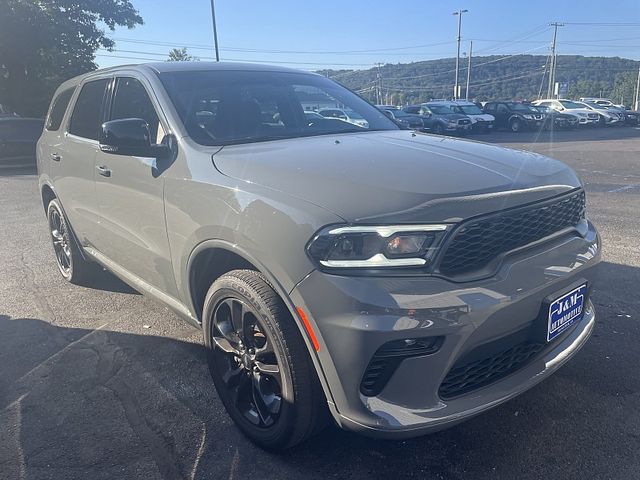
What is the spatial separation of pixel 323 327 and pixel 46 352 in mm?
2558

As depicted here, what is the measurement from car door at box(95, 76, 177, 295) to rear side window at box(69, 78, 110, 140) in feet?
0.81

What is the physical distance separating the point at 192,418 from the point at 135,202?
1321mm

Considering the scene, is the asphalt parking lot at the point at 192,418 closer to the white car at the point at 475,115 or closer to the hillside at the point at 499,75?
the white car at the point at 475,115

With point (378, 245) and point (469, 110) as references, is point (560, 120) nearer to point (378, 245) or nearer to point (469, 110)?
point (469, 110)

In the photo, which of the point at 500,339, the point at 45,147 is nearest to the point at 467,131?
the point at 45,147

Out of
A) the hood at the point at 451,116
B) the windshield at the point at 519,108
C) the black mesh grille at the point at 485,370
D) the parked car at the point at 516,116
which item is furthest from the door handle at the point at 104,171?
the windshield at the point at 519,108

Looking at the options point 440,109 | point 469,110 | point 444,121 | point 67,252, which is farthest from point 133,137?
point 469,110

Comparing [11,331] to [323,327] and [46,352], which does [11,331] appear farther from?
[323,327]

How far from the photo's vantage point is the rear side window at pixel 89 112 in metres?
4.19

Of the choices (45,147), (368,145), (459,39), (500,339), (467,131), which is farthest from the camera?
(459,39)

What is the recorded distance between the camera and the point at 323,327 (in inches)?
84.8

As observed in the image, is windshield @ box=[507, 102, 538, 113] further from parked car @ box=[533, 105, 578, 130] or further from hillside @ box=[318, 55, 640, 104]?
hillside @ box=[318, 55, 640, 104]

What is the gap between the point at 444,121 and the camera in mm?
25719

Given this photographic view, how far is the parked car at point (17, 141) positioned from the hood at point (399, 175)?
45.1 feet
